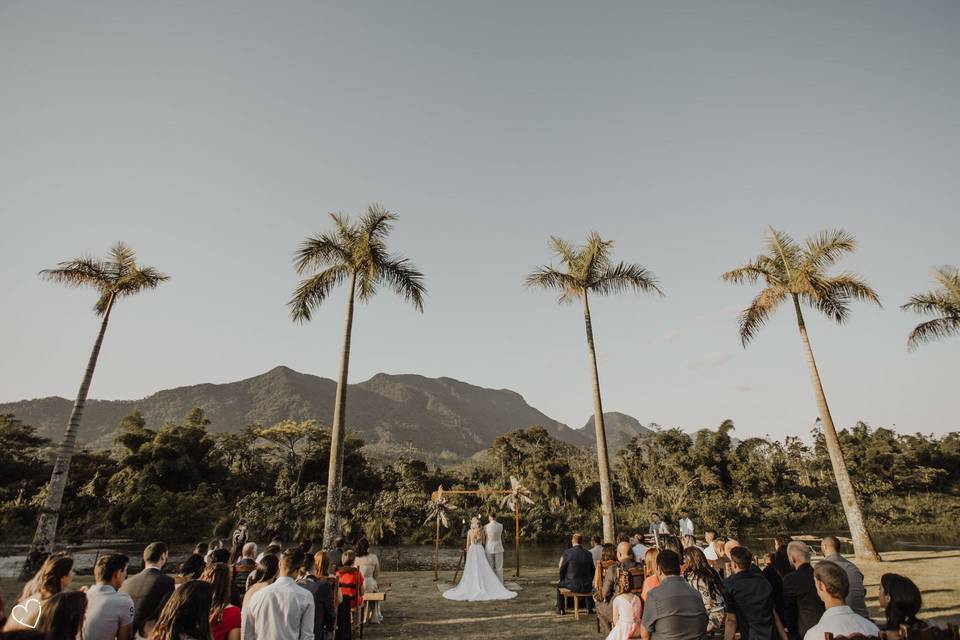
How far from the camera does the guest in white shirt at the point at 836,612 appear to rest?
352 cm

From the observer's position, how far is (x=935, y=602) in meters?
9.52

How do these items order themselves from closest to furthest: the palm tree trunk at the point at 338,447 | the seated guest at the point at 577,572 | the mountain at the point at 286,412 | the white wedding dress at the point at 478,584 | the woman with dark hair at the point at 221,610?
the woman with dark hair at the point at 221,610 < the seated guest at the point at 577,572 < the white wedding dress at the point at 478,584 < the palm tree trunk at the point at 338,447 < the mountain at the point at 286,412

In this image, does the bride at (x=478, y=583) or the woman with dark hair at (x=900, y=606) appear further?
Answer: the bride at (x=478, y=583)

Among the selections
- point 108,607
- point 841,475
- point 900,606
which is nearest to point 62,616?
point 108,607

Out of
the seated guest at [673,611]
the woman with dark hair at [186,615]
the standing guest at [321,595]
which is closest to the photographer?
the woman with dark hair at [186,615]

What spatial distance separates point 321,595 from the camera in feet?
20.9

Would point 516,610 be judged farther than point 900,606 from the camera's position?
Yes

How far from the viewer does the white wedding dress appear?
1244 centimetres

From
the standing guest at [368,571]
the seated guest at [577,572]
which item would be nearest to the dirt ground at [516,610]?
the standing guest at [368,571]

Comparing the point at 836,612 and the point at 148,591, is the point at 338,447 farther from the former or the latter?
the point at 836,612

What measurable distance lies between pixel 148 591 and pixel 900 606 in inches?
272

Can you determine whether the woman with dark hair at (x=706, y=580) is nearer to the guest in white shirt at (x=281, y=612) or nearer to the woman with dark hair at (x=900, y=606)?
the woman with dark hair at (x=900, y=606)

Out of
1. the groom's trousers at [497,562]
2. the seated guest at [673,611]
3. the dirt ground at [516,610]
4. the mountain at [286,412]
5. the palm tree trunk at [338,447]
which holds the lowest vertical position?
the dirt ground at [516,610]

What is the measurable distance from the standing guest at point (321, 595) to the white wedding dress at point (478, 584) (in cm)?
673
